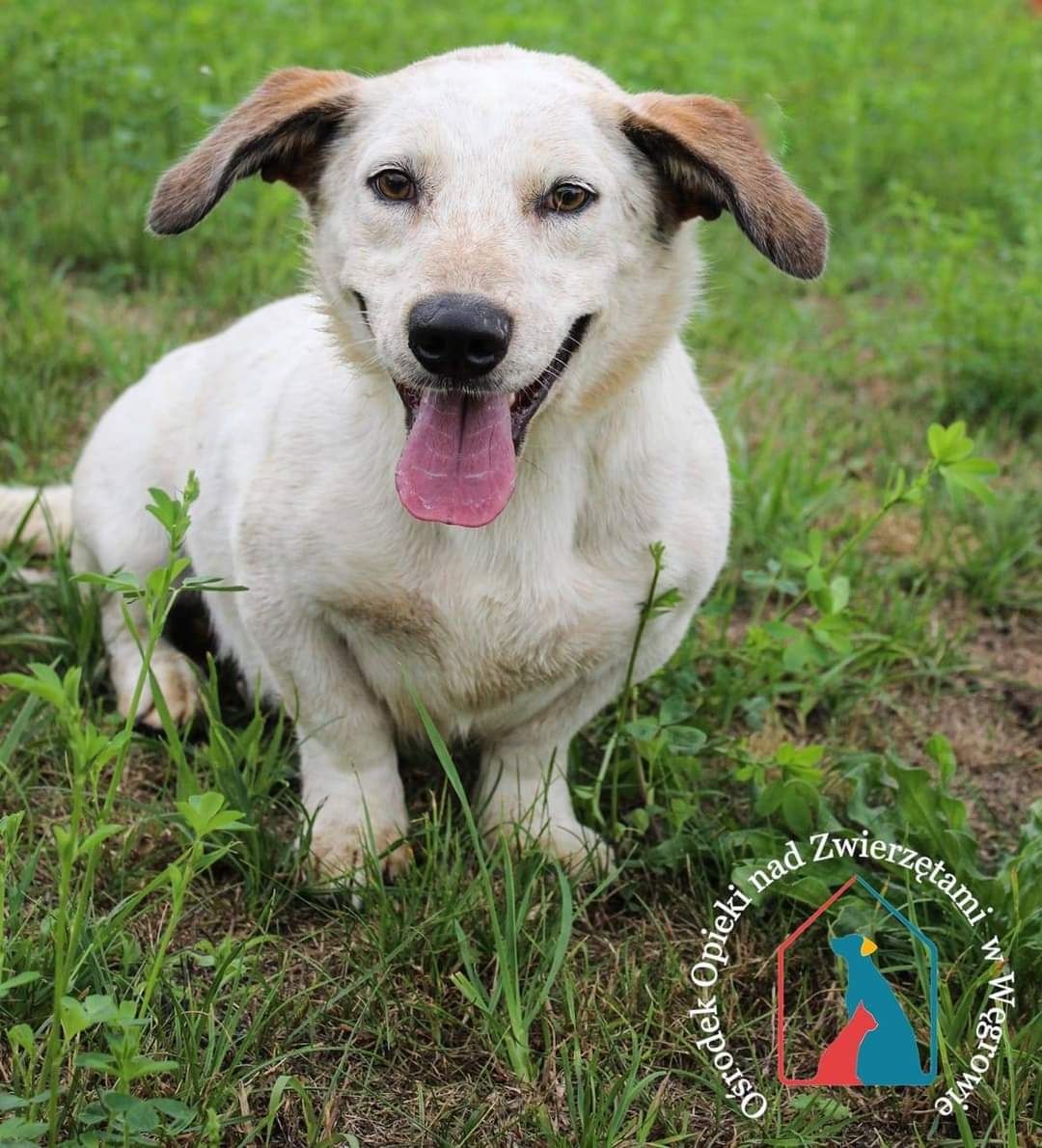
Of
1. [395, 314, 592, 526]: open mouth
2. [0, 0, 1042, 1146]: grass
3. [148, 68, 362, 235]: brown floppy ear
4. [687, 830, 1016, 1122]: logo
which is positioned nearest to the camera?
[0, 0, 1042, 1146]: grass

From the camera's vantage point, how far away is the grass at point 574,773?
217cm

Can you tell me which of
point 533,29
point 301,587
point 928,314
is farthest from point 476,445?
point 533,29

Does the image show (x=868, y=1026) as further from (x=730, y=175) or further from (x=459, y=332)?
(x=730, y=175)

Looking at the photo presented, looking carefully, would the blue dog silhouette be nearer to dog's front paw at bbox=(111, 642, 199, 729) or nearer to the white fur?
the white fur

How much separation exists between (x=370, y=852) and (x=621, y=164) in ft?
4.55

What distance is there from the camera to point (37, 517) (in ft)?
12.1

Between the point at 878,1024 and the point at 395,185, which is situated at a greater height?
the point at 395,185

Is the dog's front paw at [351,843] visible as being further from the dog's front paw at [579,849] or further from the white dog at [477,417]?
the dog's front paw at [579,849]

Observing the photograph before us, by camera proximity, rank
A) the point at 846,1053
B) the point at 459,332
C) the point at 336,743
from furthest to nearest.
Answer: the point at 336,743 < the point at 846,1053 < the point at 459,332

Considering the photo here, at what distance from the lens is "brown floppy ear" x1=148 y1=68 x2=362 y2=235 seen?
2574mm

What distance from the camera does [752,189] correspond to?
97.3 inches

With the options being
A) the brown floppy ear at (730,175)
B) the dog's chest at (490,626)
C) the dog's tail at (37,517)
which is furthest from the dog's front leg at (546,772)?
the dog's tail at (37,517)

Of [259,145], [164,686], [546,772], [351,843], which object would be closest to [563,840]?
A: [546,772]

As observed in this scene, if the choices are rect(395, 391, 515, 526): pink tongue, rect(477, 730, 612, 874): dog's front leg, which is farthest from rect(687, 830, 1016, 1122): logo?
rect(395, 391, 515, 526): pink tongue
